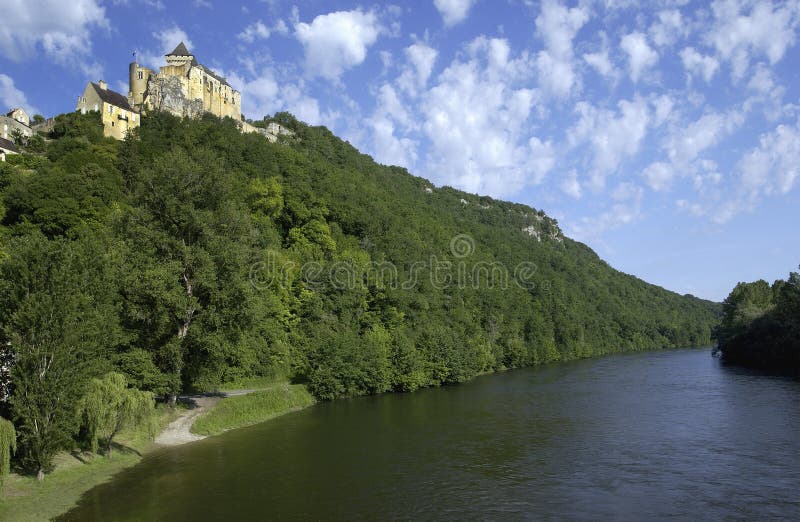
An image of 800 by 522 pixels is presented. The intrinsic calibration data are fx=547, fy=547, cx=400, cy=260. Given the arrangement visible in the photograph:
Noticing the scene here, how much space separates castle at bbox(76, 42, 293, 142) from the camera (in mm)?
74875

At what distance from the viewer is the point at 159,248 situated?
32.1 m

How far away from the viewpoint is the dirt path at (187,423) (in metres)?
28.7

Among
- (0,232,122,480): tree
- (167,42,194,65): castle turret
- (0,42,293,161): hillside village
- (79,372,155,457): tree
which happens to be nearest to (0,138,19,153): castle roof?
(0,42,293,161): hillside village

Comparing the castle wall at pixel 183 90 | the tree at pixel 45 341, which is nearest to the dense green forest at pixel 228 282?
the tree at pixel 45 341

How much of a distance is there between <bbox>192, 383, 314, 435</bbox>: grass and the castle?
1990 inches

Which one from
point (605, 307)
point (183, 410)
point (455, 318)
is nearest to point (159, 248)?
point (183, 410)

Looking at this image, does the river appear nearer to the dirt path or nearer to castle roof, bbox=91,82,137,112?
the dirt path

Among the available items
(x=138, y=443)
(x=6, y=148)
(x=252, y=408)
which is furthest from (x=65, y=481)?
(x=6, y=148)

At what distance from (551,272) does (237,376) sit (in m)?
105

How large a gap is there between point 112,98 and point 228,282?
58.4m

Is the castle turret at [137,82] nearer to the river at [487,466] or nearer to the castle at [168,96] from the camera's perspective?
the castle at [168,96]

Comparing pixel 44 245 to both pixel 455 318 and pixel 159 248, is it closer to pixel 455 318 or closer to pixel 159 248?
pixel 159 248

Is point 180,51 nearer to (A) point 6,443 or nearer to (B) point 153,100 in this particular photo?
(B) point 153,100

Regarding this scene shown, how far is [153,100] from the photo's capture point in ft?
269
